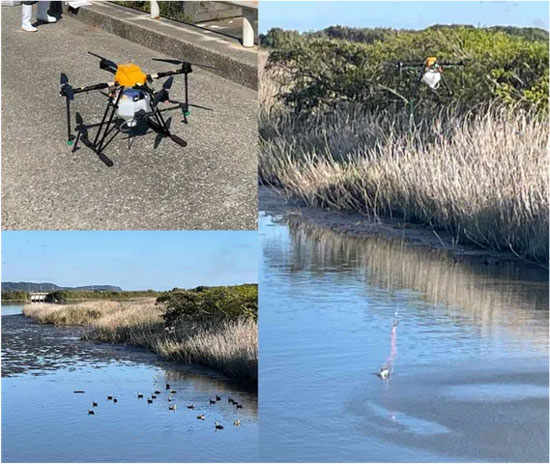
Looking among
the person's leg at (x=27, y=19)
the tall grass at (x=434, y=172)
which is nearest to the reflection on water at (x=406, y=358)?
the tall grass at (x=434, y=172)

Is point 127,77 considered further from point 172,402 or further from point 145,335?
point 172,402

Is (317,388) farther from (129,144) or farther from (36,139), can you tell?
(36,139)

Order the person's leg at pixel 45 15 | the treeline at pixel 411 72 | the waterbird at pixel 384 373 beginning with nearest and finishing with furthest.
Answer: the waterbird at pixel 384 373
the person's leg at pixel 45 15
the treeline at pixel 411 72

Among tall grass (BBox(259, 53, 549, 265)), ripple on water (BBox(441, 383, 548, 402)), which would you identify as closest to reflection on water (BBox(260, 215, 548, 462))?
ripple on water (BBox(441, 383, 548, 402))

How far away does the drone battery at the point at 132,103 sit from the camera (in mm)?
4328

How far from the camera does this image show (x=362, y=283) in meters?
6.98

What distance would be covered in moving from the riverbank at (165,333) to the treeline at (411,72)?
597 cm

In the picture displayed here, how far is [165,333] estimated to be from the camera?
15.1ft

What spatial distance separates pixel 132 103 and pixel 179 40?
339 centimetres

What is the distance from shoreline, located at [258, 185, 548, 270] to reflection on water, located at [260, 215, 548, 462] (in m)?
0.14

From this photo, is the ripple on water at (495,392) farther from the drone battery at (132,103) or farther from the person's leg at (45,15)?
the person's leg at (45,15)

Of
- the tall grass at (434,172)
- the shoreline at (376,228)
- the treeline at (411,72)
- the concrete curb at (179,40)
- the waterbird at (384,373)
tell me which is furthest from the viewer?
the treeline at (411,72)

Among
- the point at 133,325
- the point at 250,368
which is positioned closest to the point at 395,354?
the point at 250,368

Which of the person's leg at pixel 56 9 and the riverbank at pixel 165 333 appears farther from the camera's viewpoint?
the person's leg at pixel 56 9
